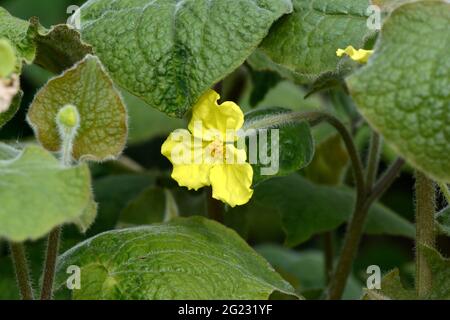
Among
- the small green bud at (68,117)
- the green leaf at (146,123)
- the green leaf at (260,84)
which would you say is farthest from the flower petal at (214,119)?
the green leaf at (146,123)

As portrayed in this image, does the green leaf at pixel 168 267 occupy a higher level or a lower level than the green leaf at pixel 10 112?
lower

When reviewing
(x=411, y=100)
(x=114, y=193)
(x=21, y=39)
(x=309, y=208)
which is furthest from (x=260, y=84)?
(x=411, y=100)

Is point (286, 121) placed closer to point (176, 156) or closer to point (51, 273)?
point (176, 156)

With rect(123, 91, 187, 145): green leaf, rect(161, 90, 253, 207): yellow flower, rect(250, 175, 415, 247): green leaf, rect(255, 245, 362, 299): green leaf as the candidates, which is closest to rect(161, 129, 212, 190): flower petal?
rect(161, 90, 253, 207): yellow flower

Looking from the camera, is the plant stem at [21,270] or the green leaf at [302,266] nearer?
the plant stem at [21,270]

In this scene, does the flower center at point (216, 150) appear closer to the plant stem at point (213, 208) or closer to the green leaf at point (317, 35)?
the green leaf at point (317, 35)

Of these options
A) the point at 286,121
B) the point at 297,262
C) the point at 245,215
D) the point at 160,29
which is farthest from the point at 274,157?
the point at 297,262

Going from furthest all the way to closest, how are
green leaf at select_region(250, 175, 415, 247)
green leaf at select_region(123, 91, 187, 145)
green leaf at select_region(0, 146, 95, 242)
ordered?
green leaf at select_region(123, 91, 187, 145)
green leaf at select_region(250, 175, 415, 247)
green leaf at select_region(0, 146, 95, 242)

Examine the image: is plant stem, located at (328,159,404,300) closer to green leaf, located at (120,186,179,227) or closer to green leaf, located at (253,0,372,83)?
green leaf, located at (253,0,372,83)
